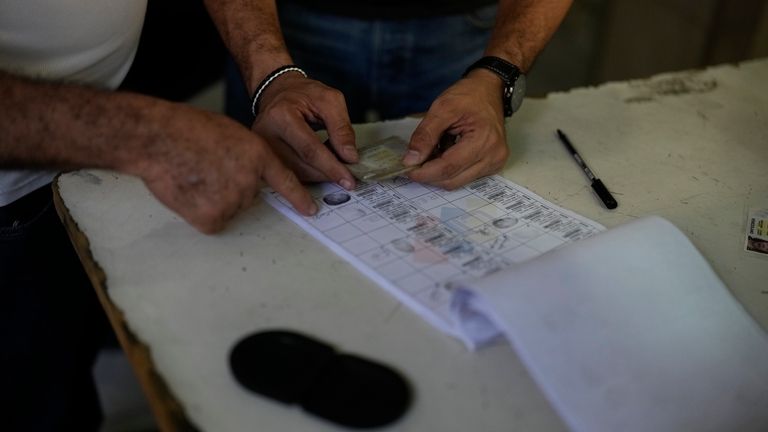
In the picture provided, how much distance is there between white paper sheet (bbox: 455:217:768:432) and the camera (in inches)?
21.5

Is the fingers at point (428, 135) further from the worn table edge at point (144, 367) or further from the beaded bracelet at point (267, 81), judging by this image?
the worn table edge at point (144, 367)

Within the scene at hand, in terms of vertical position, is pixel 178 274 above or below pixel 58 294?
above

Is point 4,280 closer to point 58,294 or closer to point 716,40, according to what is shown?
point 58,294

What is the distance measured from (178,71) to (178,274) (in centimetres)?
116

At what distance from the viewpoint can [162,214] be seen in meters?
0.78

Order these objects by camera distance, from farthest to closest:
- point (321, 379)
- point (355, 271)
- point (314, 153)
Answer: point (314, 153) → point (355, 271) → point (321, 379)

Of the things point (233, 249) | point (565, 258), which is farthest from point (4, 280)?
point (565, 258)

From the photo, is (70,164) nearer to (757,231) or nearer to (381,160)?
(381,160)

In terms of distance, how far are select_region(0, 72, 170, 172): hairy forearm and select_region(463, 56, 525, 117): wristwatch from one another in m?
0.49

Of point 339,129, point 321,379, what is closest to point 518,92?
point 339,129

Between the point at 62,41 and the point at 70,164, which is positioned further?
the point at 62,41

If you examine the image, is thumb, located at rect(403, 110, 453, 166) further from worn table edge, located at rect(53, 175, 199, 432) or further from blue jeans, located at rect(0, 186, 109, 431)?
blue jeans, located at rect(0, 186, 109, 431)

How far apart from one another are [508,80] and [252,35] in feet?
1.29

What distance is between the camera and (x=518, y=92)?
996 mm
